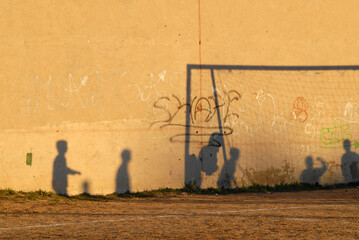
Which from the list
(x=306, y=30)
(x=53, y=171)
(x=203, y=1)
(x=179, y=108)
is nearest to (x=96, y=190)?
(x=53, y=171)

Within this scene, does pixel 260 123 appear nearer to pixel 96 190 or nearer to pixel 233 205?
pixel 233 205

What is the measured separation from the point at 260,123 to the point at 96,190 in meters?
4.14

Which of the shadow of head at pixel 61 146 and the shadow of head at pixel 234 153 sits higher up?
the shadow of head at pixel 61 146

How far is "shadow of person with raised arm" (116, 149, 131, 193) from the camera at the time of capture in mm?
11203

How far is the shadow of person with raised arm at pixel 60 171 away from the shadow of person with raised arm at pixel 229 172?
338cm

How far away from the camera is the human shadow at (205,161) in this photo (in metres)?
11.6

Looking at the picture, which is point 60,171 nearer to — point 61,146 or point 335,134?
point 61,146

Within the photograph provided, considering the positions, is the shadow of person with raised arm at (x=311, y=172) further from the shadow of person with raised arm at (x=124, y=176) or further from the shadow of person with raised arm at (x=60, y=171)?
the shadow of person with raised arm at (x=60, y=171)

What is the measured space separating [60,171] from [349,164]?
7.06 m

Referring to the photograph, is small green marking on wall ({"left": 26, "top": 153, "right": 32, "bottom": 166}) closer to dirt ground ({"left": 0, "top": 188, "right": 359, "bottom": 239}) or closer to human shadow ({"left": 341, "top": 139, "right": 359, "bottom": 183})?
dirt ground ({"left": 0, "top": 188, "right": 359, "bottom": 239})

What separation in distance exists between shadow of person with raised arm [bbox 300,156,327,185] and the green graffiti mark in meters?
0.48

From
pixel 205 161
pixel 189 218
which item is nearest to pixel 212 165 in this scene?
pixel 205 161

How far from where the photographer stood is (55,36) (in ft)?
36.2

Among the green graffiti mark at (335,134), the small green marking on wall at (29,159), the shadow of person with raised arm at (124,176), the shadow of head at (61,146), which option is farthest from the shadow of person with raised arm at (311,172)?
the small green marking on wall at (29,159)
